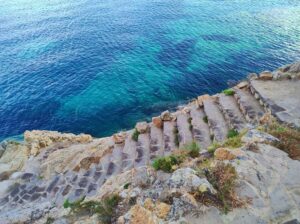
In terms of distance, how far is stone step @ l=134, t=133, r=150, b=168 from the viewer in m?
16.5

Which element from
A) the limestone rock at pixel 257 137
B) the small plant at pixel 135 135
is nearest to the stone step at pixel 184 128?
the small plant at pixel 135 135

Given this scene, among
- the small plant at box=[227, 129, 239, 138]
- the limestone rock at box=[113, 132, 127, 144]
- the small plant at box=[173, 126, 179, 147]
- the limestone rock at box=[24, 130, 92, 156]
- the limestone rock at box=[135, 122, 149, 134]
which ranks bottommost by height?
the small plant at box=[227, 129, 239, 138]

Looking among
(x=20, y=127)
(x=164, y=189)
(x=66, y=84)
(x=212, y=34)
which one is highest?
(x=212, y=34)

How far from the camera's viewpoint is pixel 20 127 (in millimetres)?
29719

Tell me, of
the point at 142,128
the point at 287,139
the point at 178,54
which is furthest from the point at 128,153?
the point at 178,54

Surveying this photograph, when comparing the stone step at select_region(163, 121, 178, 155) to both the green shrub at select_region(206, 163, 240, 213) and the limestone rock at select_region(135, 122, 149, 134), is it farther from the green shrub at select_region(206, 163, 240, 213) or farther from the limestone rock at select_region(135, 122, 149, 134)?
the green shrub at select_region(206, 163, 240, 213)

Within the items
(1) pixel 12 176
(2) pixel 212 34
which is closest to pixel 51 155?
(1) pixel 12 176

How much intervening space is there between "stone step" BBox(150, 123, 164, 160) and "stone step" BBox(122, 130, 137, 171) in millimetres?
1280

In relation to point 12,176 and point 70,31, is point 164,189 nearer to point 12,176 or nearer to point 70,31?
point 12,176

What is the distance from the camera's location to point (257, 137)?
11.2m

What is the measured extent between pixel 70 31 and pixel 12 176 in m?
36.6

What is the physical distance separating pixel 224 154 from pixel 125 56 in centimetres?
3327

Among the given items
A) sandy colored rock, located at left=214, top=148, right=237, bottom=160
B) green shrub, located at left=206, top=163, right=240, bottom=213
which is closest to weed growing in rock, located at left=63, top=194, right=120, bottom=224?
green shrub, located at left=206, top=163, right=240, bottom=213

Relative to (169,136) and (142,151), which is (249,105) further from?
(142,151)
